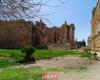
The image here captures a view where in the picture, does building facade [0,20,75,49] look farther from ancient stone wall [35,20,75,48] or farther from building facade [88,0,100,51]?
building facade [88,0,100,51]

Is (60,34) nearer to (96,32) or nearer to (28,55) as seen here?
(96,32)

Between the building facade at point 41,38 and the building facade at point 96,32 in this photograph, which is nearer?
the building facade at point 41,38

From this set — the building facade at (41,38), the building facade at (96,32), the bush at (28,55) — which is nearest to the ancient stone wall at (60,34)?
the building facade at (41,38)

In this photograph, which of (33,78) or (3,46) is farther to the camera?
(3,46)

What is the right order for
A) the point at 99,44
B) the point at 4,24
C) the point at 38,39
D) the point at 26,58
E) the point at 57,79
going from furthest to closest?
the point at 38,39
the point at 99,44
the point at 26,58
the point at 57,79
the point at 4,24

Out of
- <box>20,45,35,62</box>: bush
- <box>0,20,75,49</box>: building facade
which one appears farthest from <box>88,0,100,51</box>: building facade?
<box>20,45,35,62</box>: bush

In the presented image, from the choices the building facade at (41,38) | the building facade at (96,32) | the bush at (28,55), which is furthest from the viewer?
the building facade at (96,32)

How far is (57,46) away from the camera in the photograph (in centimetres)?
7069

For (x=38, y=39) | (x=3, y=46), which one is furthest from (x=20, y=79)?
(x=38, y=39)

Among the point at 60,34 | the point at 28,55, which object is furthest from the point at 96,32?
the point at 60,34

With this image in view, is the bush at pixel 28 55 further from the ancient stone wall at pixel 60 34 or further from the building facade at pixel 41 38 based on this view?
the ancient stone wall at pixel 60 34

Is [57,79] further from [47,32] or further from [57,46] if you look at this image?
[47,32]

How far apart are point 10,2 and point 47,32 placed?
76.0 metres

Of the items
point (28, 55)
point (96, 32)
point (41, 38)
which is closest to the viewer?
point (28, 55)
